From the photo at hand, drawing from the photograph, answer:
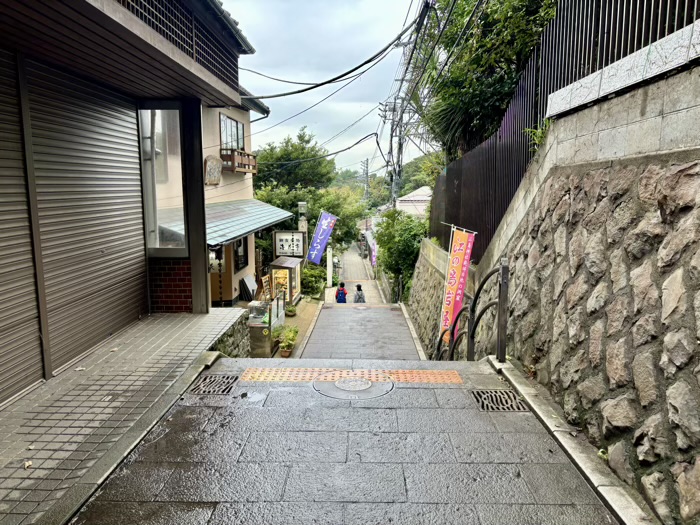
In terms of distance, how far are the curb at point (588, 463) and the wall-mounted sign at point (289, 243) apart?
15.5 metres

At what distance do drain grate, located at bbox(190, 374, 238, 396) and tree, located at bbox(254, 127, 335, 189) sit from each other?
78.1ft

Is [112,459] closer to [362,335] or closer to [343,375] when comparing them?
[343,375]

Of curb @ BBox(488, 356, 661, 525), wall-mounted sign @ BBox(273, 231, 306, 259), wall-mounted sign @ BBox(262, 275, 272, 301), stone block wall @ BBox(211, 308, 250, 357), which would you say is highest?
wall-mounted sign @ BBox(273, 231, 306, 259)

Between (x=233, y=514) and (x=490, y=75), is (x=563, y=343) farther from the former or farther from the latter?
(x=490, y=75)

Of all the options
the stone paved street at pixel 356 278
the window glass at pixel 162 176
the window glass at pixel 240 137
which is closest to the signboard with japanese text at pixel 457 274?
the window glass at pixel 162 176

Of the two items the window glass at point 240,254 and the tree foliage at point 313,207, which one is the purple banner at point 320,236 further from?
the window glass at point 240,254

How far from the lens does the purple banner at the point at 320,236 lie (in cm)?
2078

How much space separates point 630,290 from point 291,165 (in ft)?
89.0

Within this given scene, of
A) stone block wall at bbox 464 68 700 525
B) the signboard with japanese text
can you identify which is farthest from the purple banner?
stone block wall at bbox 464 68 700 525

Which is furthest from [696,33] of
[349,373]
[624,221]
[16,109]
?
[16,109]

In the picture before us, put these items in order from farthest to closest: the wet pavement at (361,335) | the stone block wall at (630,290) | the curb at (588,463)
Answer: the wet pavement at (361,335), the curb at (588,463), the stone block wall at (630,290)

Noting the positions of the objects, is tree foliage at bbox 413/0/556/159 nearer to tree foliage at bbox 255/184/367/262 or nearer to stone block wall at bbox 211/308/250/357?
stone block wall at bbox 211/308/250/357

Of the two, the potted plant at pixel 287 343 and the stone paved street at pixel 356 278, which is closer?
the potted plant at pixel 287 343

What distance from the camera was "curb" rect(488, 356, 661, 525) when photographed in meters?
3.10
